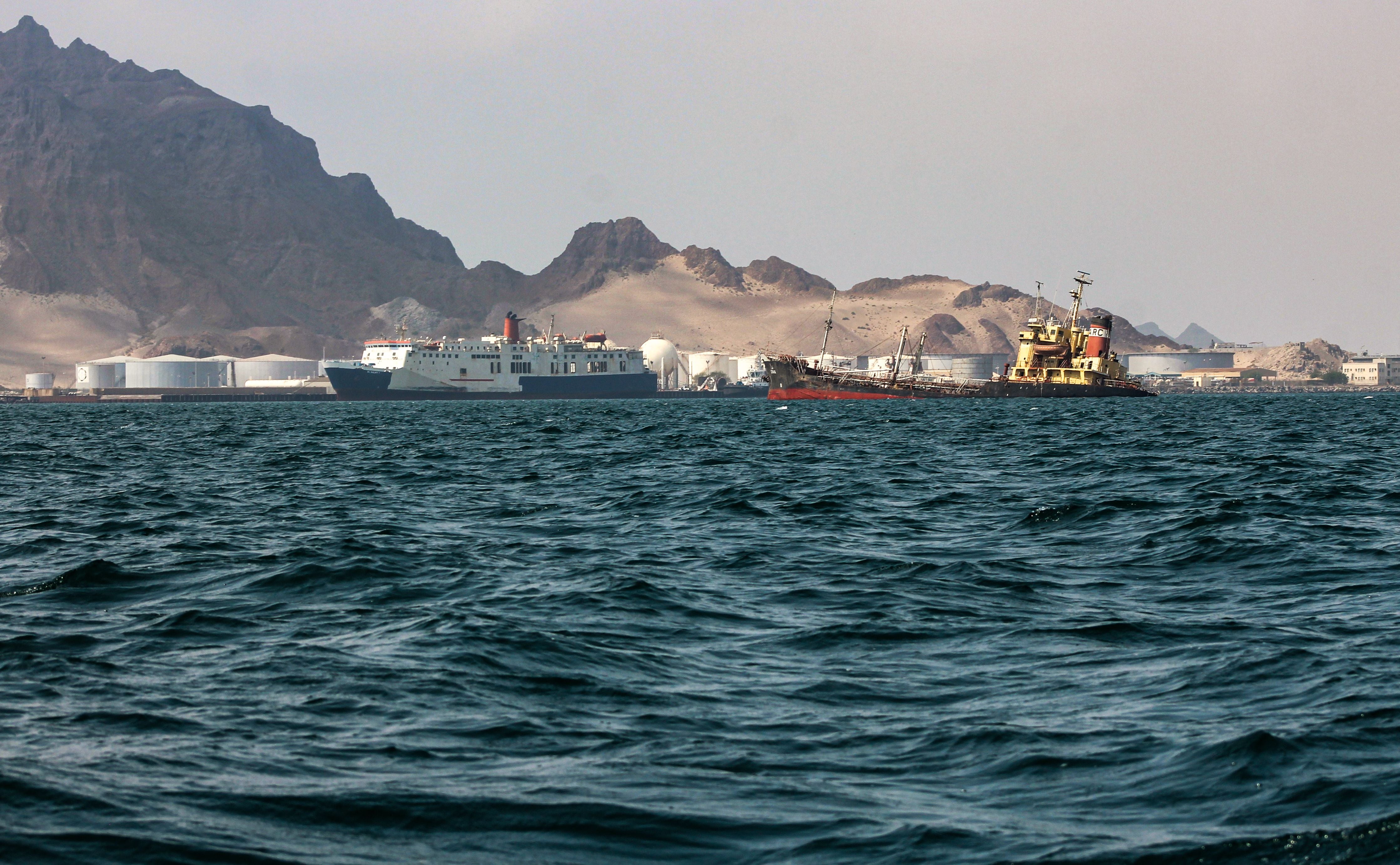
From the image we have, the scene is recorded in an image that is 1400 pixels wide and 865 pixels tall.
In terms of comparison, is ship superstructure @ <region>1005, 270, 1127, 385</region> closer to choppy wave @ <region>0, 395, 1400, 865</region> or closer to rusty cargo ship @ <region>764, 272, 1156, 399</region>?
rusty cargo ship @ <region>764, 272, 1156, 399</region>

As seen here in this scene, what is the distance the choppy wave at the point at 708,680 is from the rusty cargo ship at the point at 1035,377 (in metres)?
128

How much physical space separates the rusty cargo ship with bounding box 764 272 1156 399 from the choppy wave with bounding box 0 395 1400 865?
128 metres

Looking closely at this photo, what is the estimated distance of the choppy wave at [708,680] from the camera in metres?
7.22

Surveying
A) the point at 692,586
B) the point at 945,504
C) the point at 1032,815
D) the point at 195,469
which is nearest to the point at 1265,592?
the point at 692,586

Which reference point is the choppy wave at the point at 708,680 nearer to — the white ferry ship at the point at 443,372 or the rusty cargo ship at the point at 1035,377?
the rusty cargo ship at the point at 1035,377

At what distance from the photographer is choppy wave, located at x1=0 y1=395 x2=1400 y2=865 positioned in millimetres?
7219

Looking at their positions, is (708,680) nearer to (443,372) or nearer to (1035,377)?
(1035,377)

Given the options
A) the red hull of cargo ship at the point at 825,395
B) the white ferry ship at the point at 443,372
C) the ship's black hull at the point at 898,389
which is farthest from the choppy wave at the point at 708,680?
the white ferry ship at the point at 443,372

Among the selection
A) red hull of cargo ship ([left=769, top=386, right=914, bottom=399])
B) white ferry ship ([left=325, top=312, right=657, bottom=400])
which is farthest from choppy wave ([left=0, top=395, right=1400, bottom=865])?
white ferry ship ([left=325, top=312, right=657, bottom=400])

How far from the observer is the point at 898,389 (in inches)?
6344

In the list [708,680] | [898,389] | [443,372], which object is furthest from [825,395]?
[708,680]

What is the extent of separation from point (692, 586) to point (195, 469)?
1098 inches

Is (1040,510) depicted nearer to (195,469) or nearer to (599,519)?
(599,519)

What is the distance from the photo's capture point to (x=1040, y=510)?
23641 mm
